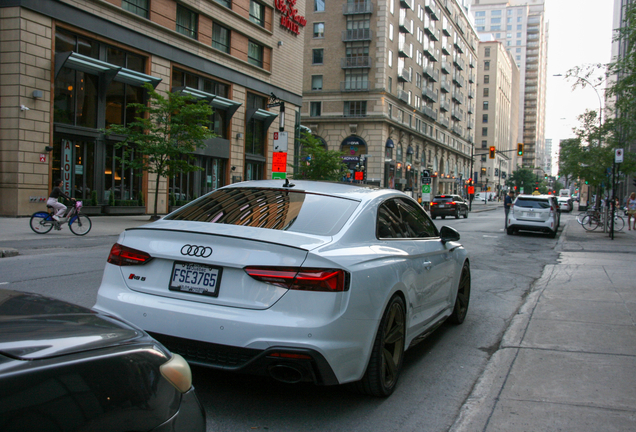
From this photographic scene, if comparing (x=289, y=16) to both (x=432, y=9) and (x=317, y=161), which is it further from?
(x=432, y=9)

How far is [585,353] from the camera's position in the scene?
198 inches

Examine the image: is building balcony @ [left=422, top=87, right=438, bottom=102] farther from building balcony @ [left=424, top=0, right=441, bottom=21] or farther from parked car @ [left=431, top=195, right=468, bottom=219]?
parked car @ [left=431, top=195, right=468, bottom=219]

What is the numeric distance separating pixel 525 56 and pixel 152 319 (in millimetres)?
202361

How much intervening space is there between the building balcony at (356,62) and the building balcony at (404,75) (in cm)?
504

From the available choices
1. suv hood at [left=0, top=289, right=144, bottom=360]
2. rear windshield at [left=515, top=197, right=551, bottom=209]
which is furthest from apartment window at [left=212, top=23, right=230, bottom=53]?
suv hood at [left=0, top=289, right=144, bottom=360]

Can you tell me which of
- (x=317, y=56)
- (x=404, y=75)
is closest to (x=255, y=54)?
Answer: (x=317, y=56)

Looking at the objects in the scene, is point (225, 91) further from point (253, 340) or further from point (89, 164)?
point (253, 340)

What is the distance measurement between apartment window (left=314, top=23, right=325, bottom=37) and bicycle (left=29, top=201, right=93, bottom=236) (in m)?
46.7

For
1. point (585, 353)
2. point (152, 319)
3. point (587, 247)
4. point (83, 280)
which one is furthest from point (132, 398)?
point (587, 247)

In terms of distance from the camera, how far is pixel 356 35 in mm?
55719

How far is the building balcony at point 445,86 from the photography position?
76.1 metres

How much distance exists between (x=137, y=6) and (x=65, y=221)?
14707 millimetres

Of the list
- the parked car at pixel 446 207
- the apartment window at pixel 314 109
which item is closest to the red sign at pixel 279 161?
the parked car at pixel 446 207

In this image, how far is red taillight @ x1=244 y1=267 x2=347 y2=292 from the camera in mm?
3219
